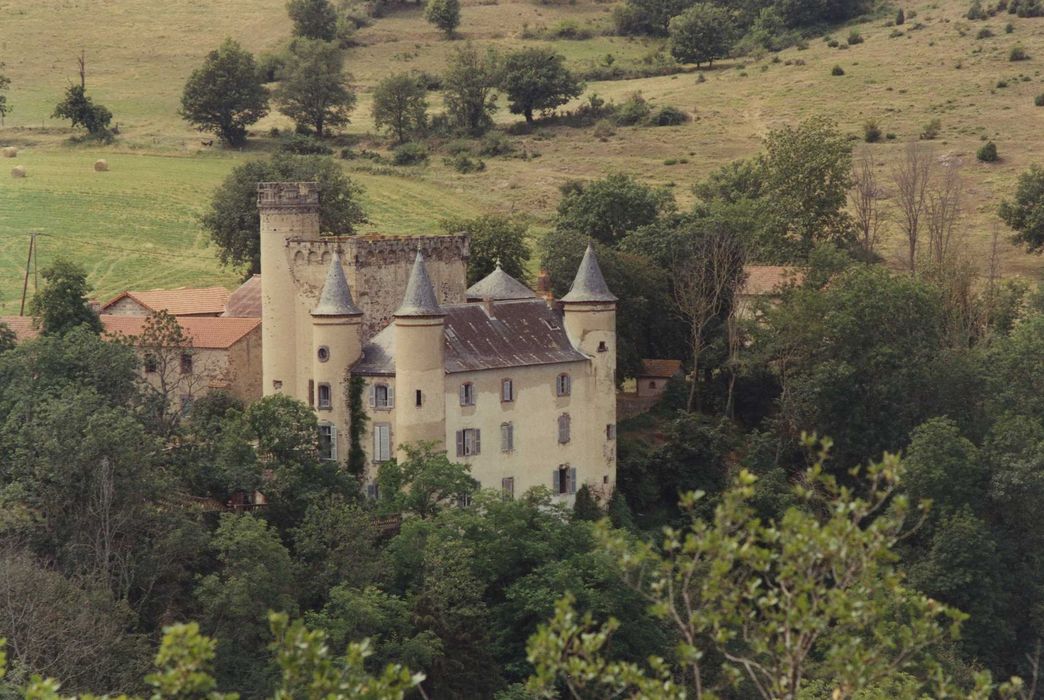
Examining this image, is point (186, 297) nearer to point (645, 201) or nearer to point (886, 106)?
point (645, 201)

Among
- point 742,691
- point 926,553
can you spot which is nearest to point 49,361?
point 742,691

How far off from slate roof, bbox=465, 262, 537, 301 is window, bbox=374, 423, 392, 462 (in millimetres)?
9453

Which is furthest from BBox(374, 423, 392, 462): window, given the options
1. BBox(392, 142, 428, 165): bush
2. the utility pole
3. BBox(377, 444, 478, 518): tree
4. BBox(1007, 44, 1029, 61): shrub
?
BBox(1007, 44, 1029, 61): shrub

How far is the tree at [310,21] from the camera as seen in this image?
160 m

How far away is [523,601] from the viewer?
2420 inches

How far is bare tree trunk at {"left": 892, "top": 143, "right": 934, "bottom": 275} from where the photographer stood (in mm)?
98000

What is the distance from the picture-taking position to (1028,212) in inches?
4122

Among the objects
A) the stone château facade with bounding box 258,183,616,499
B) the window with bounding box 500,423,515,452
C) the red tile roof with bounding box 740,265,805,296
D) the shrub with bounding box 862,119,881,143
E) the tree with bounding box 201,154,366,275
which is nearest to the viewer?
the stone château facade with bounding box 258,183,616,499

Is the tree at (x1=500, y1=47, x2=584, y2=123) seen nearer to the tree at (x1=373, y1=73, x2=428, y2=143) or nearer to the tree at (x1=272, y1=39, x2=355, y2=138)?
the tree at (x1=373, y1=73, x2=428, y2=143)

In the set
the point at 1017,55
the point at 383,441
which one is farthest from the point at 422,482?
the point at 1017,55

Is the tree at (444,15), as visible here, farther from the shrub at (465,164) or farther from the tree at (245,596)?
the tree at (245,596)

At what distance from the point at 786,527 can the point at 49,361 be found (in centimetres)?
4445

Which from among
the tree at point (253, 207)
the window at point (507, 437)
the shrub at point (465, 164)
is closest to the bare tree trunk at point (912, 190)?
the shrub at point (465, 164)

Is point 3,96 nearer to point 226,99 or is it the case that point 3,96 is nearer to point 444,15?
point 226,99
